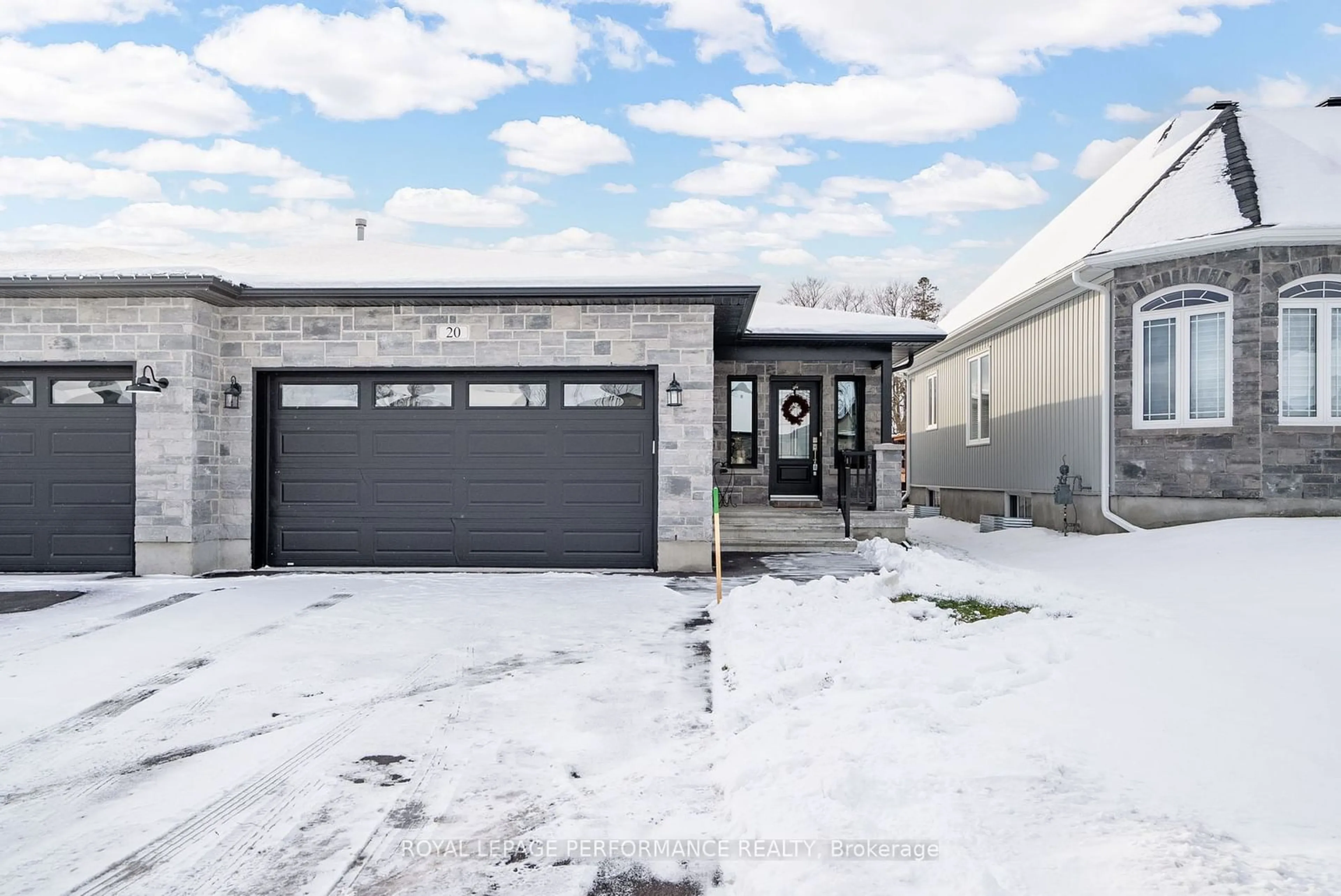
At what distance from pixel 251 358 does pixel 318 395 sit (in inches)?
33.6

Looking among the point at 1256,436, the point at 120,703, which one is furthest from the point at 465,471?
the point at 1256,436

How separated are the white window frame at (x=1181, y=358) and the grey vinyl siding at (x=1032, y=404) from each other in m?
0.48

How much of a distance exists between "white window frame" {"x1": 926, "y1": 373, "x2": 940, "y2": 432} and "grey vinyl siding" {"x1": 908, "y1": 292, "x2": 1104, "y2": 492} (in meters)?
0.28

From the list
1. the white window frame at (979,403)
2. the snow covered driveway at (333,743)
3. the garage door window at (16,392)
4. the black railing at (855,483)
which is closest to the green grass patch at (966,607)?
the snow covered driveway at (333,743)

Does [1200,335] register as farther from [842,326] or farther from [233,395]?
[233,395]

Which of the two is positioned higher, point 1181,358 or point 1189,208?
point 1189,208

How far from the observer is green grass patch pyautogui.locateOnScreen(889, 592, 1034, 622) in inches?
262

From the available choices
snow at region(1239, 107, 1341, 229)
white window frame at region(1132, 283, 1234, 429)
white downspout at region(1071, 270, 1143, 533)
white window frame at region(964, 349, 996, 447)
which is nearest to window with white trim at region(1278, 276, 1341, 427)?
white window frame at region(1132, 283, 1234, 429)

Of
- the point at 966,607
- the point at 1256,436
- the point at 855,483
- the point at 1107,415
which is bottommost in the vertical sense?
the point at 966,607

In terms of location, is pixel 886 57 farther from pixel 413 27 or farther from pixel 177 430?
pixel 177 430

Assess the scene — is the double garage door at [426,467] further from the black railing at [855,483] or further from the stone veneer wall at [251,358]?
the black railing at [855,483]

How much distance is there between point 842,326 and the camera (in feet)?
41.8

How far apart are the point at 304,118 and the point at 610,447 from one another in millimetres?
14633

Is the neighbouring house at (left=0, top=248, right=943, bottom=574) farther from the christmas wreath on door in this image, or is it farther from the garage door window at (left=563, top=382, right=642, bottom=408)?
the christmas wreath on door
